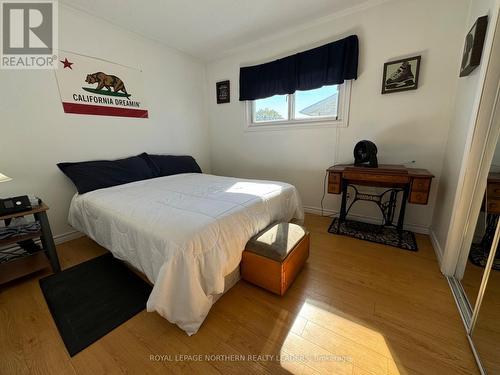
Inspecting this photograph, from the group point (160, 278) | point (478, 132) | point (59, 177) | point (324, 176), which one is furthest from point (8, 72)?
point (478, 132)

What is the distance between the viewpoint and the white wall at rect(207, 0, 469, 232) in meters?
1.98

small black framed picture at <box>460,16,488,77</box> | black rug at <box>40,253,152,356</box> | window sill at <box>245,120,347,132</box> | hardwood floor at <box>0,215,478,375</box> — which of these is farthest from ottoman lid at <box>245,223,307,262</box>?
small black framed picture at <box>460,16,488,77</box>

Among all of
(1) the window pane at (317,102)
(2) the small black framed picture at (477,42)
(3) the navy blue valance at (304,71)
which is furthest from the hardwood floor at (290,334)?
(3) the navy blue valance at (304,71)

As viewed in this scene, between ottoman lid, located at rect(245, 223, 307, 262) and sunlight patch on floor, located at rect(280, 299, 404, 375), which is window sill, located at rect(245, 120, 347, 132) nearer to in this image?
ottoman lid, located at rect(245, 223, 307, 262)

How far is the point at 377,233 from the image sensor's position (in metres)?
2.32

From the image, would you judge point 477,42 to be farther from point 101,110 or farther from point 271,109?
point 101,110

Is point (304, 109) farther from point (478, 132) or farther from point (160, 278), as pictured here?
point (160, 278)

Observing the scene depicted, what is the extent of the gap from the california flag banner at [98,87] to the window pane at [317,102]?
2.14 metres

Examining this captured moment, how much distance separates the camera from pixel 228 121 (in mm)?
3533

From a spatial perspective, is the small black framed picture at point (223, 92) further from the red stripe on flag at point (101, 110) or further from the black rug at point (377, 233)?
the black rug at point (377, 233)

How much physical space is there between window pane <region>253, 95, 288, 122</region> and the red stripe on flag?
1641mm

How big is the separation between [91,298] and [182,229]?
3.21 ft

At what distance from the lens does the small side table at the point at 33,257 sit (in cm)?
156

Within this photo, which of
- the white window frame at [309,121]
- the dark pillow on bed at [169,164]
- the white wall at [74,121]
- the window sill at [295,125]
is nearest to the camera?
the white wall at [74,121]
